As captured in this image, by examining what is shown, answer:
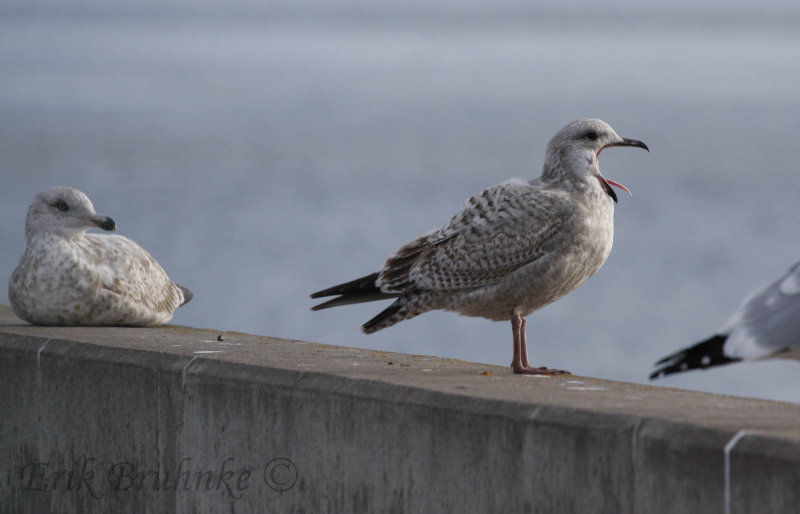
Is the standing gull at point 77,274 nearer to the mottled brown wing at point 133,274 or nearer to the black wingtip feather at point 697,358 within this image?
the mottled brown wing at point 133,274

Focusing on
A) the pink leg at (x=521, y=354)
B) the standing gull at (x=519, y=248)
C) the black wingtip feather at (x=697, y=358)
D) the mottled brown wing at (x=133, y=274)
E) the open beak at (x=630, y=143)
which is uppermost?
the open beak at (x=630, y=143)

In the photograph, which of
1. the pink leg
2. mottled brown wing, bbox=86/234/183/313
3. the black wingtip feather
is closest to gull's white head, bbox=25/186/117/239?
mottled brown wing, bbox=86/234/183/313

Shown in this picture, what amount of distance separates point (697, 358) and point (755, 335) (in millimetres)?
173

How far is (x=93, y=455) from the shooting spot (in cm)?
533

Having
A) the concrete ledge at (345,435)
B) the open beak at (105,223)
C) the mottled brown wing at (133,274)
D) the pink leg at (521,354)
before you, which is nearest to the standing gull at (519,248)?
the pink leg at (521,354)

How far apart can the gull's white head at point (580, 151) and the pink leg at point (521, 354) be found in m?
0.71

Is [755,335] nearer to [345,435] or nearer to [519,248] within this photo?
[345,435]

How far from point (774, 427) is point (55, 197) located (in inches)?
186

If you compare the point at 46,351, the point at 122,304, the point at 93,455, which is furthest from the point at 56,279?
the point at 93,455

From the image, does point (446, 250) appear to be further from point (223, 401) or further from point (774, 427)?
point (774, 427)

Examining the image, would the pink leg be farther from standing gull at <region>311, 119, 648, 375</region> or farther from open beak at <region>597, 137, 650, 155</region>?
open beak at <region>597, 137, 650, 155</region>

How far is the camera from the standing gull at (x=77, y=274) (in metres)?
6.67

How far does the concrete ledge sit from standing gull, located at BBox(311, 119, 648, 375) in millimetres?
347

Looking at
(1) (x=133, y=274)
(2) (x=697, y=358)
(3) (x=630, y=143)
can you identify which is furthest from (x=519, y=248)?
(1) (x=133, y=274)
